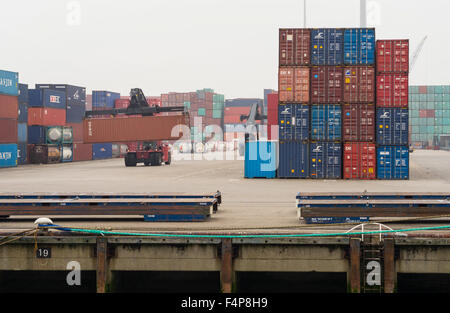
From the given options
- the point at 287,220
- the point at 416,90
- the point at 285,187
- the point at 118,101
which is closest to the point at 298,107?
the point at 285,187

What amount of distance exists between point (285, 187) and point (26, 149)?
4201 centimetres

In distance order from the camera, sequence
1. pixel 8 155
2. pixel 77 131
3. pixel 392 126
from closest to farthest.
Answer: pixel 392 126 < pixel 8 155 < pixel 77 131

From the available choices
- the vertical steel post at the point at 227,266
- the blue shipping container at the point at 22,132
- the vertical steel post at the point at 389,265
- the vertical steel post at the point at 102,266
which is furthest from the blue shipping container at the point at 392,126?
the blue shipping container at the point at 22,132

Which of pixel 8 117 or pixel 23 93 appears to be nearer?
pixel 8 117

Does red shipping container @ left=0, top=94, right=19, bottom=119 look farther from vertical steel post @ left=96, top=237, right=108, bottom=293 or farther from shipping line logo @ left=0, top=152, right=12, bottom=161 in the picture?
vertical steel post @ left=96, top=237, right=108, bottom=293

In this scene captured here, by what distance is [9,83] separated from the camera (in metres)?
56.5

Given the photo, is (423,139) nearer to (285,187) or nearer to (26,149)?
(26,149)

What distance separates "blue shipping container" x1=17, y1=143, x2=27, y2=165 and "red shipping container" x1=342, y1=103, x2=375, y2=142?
3969 centimetres

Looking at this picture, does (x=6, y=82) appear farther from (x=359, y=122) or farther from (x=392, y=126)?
(x=392, y=126)

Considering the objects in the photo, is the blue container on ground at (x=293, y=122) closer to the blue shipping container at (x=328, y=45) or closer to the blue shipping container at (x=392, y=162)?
the blue shipping container at (x=328, y=45)

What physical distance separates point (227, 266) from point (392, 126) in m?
30.9

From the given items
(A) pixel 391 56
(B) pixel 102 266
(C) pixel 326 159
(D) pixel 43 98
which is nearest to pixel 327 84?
(A) pixel 391 56

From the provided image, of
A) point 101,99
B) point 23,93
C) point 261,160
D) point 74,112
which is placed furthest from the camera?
point 101,99
